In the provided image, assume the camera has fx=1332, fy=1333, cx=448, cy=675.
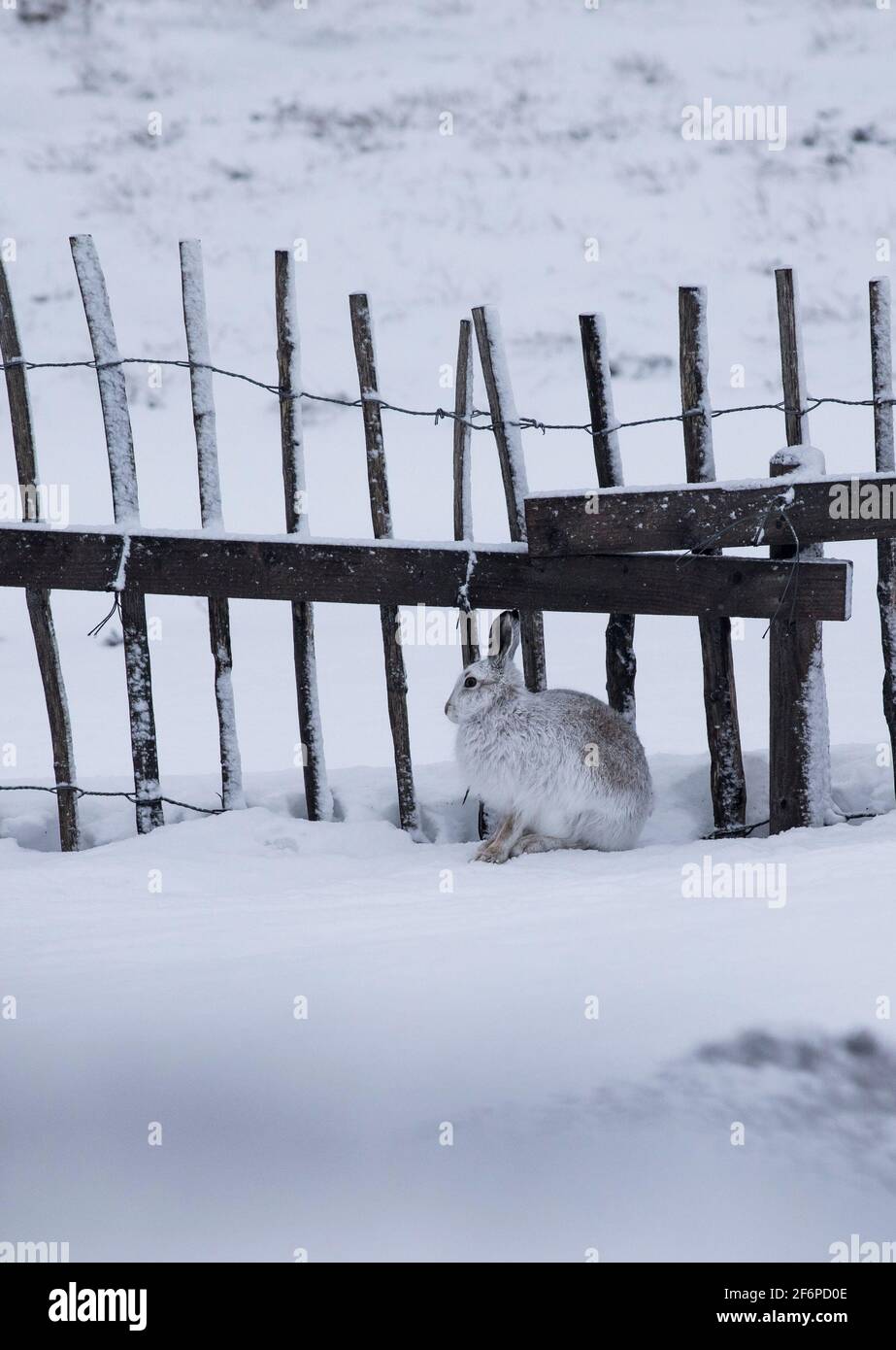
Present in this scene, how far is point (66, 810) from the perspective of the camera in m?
3.67

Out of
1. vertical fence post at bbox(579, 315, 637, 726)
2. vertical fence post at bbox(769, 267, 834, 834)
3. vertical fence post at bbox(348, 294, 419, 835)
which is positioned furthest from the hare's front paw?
vertical fence post at bbox(769, 267, 834, 834)

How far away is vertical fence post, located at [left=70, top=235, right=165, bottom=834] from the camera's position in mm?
3535

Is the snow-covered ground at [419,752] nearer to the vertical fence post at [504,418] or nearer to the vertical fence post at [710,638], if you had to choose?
the vertical fence post at [710,638]

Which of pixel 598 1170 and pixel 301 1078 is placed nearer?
pixel 598 1170

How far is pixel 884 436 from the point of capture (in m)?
3.57

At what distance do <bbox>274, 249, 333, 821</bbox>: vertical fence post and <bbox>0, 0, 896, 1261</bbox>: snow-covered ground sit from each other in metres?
0.19

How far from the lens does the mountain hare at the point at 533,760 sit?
10.8 ft

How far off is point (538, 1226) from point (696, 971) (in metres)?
0.57

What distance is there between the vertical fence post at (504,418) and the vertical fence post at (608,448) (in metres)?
0.21

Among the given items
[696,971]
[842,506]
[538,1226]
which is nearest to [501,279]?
[842,506]

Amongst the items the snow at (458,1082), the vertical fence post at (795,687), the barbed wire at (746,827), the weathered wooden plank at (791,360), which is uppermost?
the weathered wooden plank at (791,360)

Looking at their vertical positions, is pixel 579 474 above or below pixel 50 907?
above

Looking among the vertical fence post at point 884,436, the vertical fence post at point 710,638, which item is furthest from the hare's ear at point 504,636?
the vertical fence post at point 884,436

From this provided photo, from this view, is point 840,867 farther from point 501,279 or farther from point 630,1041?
point 501,279
